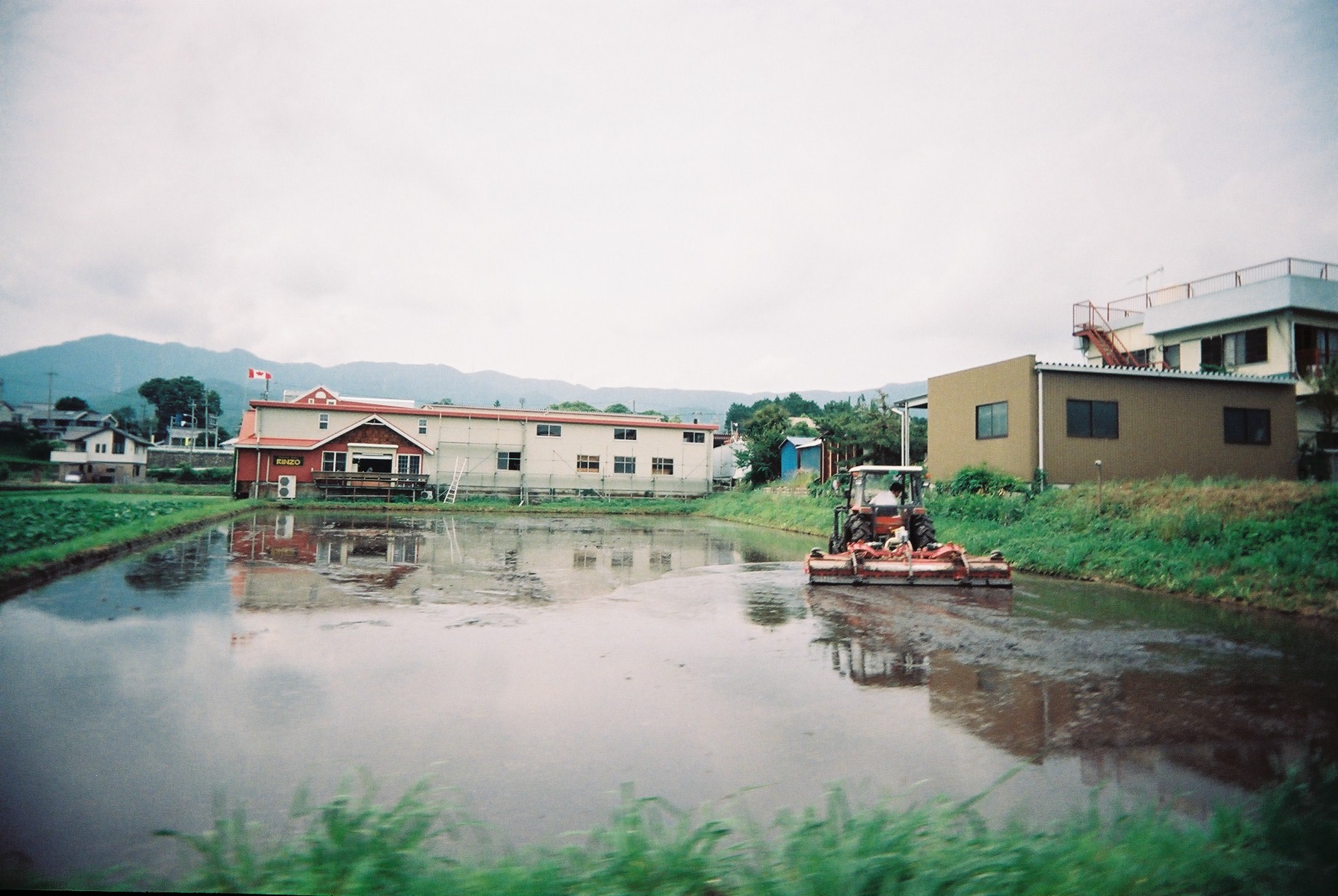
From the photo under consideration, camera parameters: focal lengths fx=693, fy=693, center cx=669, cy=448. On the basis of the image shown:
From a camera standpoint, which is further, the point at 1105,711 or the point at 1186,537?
the point at 1186,537

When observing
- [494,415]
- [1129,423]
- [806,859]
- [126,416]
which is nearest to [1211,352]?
[1129,423]

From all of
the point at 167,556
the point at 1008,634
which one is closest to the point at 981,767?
the point at 1008,634

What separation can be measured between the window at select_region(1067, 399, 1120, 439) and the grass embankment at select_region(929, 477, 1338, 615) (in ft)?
8.63

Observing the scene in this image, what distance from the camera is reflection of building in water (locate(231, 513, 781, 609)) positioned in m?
10.1

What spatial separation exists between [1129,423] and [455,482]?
93.1ft

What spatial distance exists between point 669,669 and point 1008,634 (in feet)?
13.1

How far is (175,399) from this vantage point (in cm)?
8062

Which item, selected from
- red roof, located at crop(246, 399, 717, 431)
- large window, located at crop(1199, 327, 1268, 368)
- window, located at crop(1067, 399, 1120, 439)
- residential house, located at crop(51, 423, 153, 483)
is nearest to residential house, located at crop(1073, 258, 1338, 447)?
large window, located at crop(1199, 327, 1268, 368)

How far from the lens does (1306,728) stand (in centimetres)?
470

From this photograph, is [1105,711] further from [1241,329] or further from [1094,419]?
[1241,329]

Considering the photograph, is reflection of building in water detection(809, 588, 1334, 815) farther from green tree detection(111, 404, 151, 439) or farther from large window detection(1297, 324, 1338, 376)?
large window detection(1297, 324, 1338, 376)

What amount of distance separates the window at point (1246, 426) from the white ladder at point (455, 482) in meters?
28.9

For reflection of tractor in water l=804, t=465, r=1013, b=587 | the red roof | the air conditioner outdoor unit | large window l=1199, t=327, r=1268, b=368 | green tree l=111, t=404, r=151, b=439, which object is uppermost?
large window l=1199, t=327, r=1268, b=368

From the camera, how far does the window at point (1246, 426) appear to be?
18.1 meters
